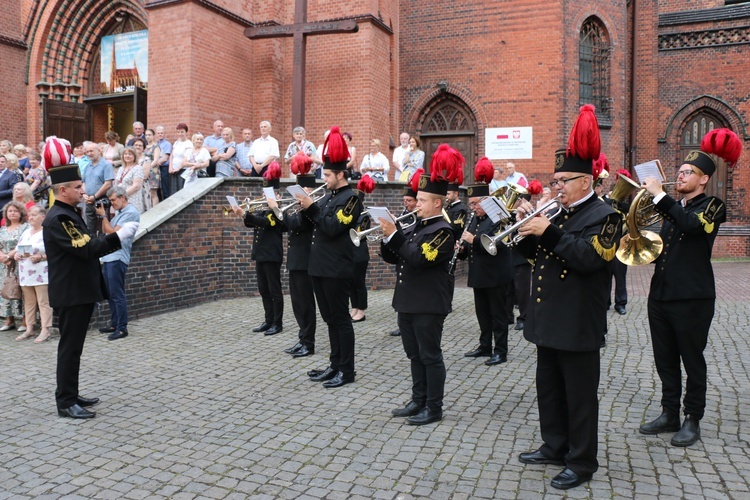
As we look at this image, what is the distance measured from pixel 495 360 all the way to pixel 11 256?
6665mm

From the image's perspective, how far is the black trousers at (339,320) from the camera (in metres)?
6.45

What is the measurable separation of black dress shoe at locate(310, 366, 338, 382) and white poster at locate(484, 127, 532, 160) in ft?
43.5

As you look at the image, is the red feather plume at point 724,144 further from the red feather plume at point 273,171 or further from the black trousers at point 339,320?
the red feather plume at point 273,171

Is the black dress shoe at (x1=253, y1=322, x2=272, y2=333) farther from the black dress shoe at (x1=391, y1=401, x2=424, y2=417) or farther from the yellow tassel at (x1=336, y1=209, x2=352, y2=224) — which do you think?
the black dress shoe at (x1=391, y1=401, x2=424, y2=417)

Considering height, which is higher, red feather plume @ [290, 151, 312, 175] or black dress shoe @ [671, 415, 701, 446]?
red feather plume @ [290, 151, 312, 175]

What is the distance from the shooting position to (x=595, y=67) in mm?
19656

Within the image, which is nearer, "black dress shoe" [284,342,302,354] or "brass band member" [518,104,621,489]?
"brass band member" [518,104,621,489]

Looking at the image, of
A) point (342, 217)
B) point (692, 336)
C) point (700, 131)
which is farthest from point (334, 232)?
point (700, 131)

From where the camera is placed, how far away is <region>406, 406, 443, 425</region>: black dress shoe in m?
5.29

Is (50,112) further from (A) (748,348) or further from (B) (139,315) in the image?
(A) (748,348)

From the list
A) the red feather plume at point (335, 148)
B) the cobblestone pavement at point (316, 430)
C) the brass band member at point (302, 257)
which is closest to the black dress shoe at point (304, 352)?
the brass band member at point (302, 257)

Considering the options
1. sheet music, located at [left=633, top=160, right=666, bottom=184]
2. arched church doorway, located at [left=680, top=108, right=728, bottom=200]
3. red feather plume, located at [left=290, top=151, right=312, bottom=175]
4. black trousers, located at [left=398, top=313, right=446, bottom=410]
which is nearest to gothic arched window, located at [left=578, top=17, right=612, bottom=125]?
arched church doorway, located at [left=680, top=108, right=728, bottom=200]

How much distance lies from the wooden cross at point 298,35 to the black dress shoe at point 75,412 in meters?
11.3

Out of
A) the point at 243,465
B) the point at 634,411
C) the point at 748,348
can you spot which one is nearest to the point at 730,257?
the point at 748,348
